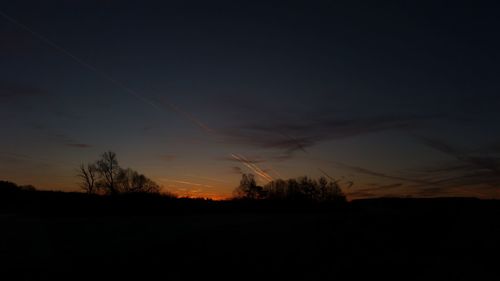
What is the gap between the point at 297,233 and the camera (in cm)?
1703

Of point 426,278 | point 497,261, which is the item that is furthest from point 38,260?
point 497,261

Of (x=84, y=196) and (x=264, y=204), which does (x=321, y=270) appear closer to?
(x=84, y=196)

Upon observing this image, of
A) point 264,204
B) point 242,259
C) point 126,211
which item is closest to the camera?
point 242,259

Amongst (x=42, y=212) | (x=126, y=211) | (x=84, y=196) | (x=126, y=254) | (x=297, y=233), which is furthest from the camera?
(x=84, y=196)

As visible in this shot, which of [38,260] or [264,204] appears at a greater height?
[264,204]

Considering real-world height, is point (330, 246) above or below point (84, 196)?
below

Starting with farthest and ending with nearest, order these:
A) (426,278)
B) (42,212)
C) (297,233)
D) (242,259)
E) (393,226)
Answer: (42,212), (393,226), (297,233), (242,259), (426,278)

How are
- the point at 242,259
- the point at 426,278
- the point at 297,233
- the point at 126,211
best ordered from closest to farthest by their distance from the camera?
the point at 426,278, the point at 242,259, the point at 297,233, the point at 126,211

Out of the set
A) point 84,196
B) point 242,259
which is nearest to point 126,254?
point 242,259

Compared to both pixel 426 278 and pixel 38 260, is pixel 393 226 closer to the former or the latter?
pixel 426 278

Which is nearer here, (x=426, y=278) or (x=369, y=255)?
(x=426, y=278)

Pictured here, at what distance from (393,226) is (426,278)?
889 cm

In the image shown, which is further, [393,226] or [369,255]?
[393,226]

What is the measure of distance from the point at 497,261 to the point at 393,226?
20.7ft
